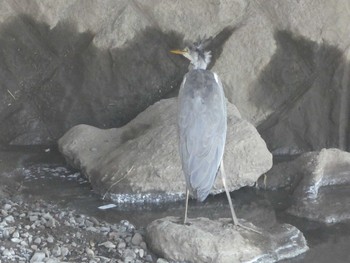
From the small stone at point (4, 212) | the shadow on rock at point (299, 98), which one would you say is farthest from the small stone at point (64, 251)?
the shadow on rock at point (299, 98)

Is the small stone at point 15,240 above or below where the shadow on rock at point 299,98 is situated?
above

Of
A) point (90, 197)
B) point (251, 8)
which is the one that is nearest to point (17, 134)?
point (90, 197)

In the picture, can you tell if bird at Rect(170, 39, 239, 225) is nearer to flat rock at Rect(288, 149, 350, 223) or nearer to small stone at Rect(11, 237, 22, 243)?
flat rock at Rect(288, 149, 350, 223)

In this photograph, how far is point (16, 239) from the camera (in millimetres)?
5566

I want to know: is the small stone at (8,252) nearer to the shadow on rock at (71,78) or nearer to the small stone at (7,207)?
the small stone at (7,207)

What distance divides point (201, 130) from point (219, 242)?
80 centimetres

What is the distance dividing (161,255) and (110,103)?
2.71 meters

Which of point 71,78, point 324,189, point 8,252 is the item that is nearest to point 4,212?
point 8,252

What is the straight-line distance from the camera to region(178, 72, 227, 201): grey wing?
5.62m

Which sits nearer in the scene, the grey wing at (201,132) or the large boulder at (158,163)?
the grey wing at (201,132)

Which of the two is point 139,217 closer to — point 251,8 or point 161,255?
point 161,255

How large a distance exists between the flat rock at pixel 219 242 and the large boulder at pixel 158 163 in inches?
33.7

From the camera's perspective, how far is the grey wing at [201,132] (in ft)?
18.4

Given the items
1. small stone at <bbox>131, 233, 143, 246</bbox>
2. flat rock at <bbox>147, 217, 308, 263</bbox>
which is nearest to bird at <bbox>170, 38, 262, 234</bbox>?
flat rock at <bbox>147, 217, 308, 263</bbox>
